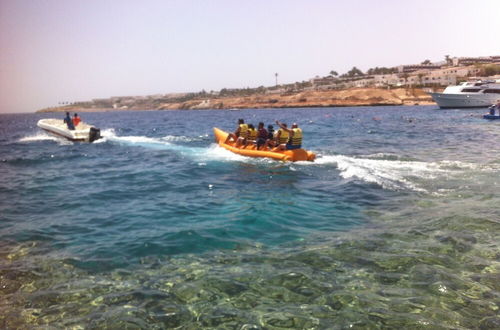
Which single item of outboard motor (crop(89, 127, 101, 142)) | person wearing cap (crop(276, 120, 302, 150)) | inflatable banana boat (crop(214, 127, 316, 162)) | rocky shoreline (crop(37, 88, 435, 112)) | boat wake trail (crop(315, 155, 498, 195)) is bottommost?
boat wake trail (crop(315, 155, 498, 195))

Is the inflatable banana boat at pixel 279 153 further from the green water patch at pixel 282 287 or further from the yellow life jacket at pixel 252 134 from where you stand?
the green water patch at pixel 282 287

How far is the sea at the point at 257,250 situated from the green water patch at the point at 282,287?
2 centimetres

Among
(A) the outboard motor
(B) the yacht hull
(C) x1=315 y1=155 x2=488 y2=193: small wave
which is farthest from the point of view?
(B) the yacht hull

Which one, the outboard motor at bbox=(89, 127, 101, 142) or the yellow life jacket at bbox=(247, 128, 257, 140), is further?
the outboard motor at bbox=(89, 127, 101, 142)

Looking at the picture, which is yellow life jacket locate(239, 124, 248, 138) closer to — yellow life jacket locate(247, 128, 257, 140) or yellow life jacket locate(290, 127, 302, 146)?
yellow life jacket locate(247, 128, 257, 140)

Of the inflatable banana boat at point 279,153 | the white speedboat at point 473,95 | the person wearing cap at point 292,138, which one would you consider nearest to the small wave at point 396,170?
the inflatable banana boat at point 279,153

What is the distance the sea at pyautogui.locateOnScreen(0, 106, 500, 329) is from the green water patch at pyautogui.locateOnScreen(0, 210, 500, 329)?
0.08 feet

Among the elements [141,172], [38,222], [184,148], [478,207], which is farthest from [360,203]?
[184,148]

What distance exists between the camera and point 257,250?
6.78 m

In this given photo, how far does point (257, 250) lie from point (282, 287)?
1475 mm

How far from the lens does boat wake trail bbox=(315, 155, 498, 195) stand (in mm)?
11202

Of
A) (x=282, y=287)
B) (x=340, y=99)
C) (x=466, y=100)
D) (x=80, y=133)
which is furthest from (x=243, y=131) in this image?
(x=340, y=99)

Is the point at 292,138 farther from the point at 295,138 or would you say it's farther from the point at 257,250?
the point at 257,250

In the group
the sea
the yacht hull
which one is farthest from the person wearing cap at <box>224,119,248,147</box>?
the yacht hull
